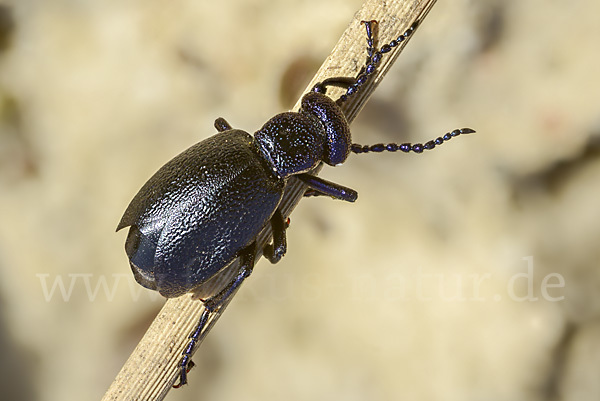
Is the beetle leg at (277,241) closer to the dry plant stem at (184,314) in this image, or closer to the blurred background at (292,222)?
the dry plant stem at (184,314)

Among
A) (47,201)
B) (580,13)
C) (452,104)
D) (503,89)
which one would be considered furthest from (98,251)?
(580,13)

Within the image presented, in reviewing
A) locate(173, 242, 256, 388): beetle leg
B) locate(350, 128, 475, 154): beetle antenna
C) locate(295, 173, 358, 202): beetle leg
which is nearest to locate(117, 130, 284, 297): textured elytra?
locate(173, 242, 256, 388): beetle leg

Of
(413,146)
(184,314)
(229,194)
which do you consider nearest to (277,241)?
(229,194)

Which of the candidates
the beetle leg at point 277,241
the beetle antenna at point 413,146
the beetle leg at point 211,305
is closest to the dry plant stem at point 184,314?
the beetle leg at point 211,305

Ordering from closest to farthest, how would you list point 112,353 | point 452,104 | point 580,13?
1. point 580,13
2. point 452,104
3. point 112,353

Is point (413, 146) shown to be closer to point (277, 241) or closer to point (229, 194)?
point (277, 241)

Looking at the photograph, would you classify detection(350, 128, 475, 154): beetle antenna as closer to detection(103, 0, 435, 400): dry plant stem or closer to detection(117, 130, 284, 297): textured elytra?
detection(103, 0, 435, 400): dry plant stem

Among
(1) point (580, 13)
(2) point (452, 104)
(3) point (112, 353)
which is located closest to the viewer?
(1) point (580, 13)

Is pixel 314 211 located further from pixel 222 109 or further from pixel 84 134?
pixel 84 134
